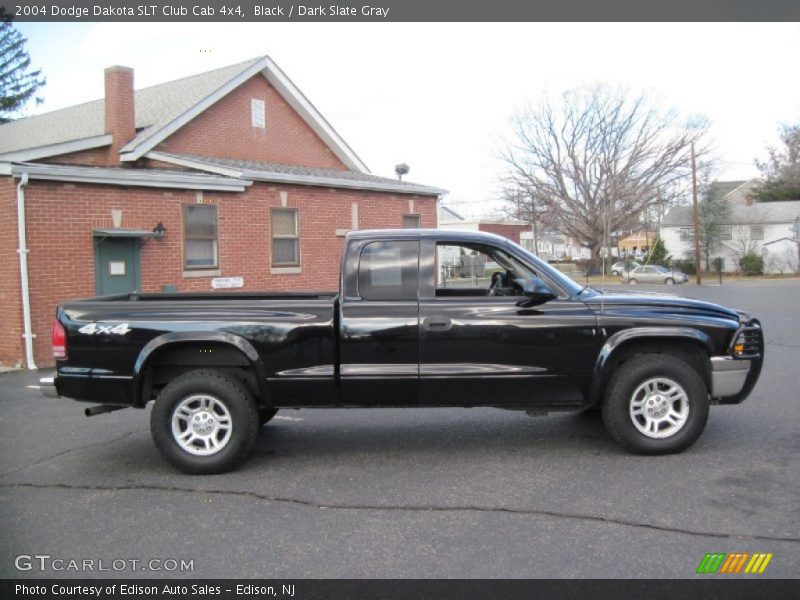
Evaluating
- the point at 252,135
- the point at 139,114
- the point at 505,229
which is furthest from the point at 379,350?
the point at 505,229

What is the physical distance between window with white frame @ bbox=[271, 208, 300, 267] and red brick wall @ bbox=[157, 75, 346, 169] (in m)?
3.24

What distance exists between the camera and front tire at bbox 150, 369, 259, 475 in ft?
18.0

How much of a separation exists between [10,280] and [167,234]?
2.94m

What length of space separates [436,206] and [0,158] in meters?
11.4

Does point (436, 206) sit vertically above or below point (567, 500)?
above

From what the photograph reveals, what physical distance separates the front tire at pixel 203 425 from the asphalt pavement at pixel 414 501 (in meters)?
0.16

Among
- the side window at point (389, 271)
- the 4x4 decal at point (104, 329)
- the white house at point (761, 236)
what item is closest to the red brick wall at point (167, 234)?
the 4x4 decal at point (104, 329)

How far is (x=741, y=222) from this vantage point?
5834 cm

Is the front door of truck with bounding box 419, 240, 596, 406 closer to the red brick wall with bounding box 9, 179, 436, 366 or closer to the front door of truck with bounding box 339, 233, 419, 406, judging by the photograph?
the front door of truck with bounding box 339, 233, 419, 406

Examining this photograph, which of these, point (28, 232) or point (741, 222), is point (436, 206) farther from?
point (741, 222)

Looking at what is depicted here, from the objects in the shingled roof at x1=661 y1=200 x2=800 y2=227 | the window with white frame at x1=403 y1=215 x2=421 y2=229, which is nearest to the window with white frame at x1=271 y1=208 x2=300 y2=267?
the window with white frame at x1=403 y1=215 x2=421 y2=229
